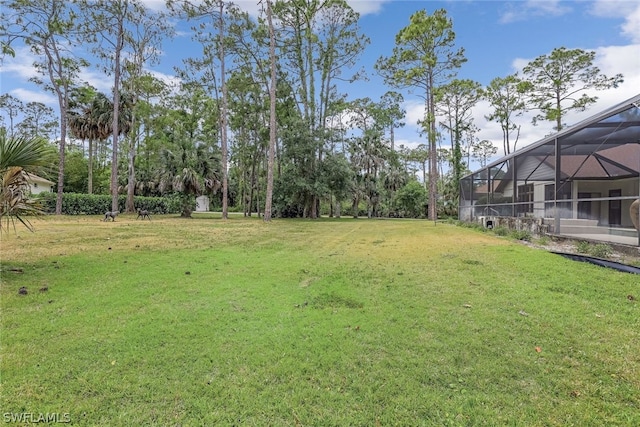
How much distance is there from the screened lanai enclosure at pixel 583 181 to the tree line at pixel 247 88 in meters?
10.8

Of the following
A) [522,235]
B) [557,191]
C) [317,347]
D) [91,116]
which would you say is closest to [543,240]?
[522,235]

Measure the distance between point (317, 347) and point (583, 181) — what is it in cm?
1110

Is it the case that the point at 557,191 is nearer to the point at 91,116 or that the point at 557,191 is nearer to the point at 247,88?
the point at 247,88

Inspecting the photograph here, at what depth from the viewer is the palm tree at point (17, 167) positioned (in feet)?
13.8

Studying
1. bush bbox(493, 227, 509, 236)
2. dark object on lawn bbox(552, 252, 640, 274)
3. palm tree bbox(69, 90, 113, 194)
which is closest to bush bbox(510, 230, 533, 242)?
bush bbox(493, 227, 509, 236)

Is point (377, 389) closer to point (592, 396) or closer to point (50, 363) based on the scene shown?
point (592, 396)

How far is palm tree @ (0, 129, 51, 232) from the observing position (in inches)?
165

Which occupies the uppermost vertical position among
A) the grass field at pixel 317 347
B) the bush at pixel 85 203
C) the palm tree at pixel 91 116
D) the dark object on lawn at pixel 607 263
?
the palm tree at pixel 91 116

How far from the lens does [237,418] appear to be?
1892 mm

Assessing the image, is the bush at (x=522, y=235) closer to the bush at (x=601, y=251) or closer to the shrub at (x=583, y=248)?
the shrub at (x=583, y=248)

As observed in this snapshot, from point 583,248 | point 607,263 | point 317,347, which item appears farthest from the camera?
point 583,248

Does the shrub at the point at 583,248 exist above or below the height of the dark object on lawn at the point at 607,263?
above

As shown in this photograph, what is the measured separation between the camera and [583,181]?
9766 millimetres

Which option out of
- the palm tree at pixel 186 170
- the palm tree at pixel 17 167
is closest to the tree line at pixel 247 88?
the palm tree at pixel 186 170
